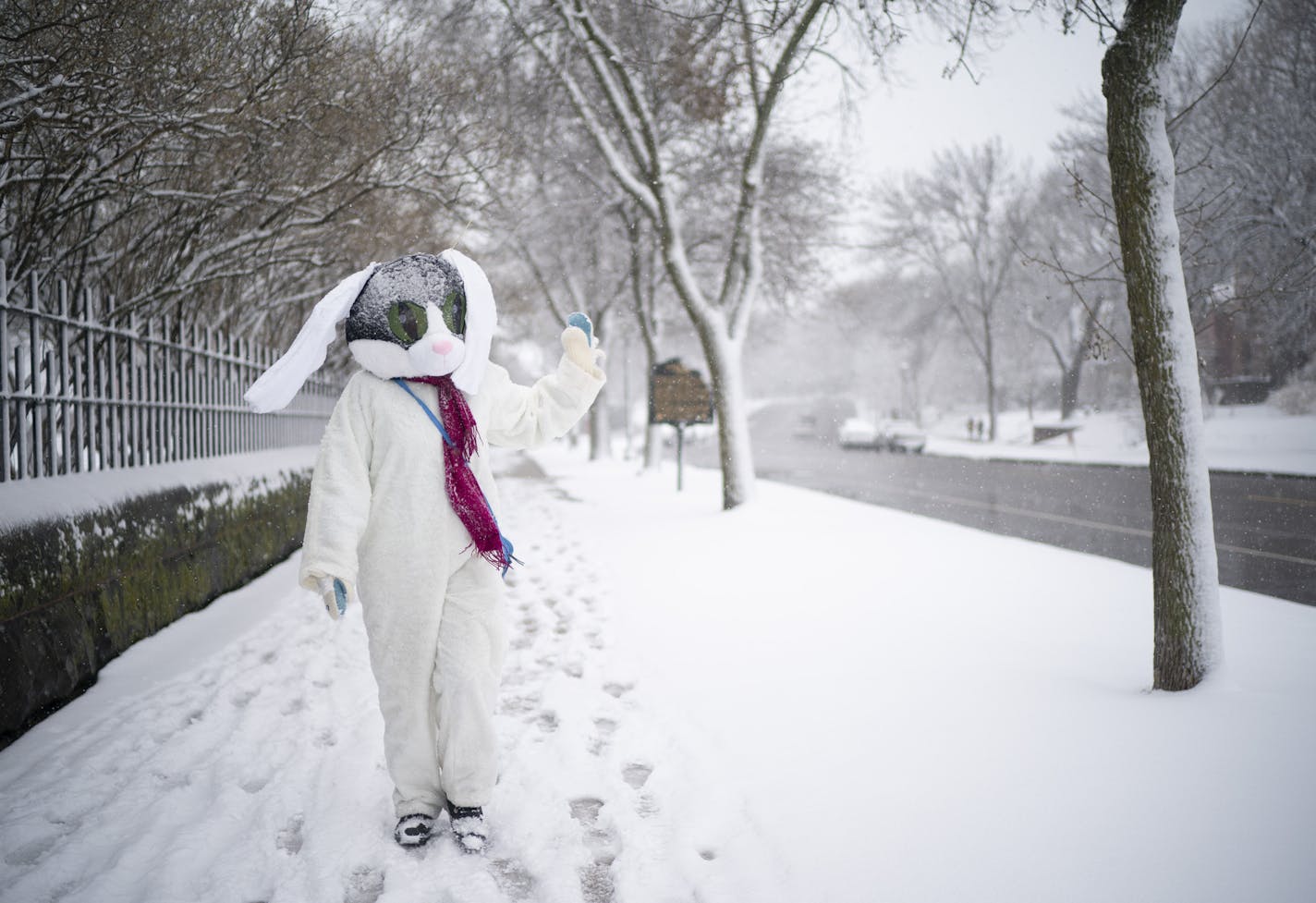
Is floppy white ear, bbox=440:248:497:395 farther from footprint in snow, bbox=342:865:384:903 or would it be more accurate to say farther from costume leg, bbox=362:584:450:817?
footprint in snow, bbox=342:865:384:903

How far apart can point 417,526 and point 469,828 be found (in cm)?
100

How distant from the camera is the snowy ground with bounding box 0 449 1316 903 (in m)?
2.36

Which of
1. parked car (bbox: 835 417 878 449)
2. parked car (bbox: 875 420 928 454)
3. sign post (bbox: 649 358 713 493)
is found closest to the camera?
sign post (bbox: 649 358 713 493)

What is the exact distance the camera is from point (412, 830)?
2.57 metres

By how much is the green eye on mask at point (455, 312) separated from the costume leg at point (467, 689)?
2.63 ft

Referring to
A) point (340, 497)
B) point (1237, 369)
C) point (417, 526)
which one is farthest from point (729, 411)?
point (1237, 369)

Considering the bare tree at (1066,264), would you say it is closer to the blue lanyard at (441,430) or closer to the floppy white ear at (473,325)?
the floppy white ear at (473,325)

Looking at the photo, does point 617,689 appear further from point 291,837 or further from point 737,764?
point 291,837

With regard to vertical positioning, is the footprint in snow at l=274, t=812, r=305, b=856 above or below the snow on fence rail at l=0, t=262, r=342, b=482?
below

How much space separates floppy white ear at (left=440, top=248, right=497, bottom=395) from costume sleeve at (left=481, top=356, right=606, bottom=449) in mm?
128

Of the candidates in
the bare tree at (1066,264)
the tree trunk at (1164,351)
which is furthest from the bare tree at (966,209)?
the tree trunk at (1164,351)

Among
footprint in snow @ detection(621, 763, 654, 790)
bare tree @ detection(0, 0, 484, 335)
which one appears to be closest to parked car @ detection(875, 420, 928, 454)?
bare tree @ detection(0, 0, 484, 335)

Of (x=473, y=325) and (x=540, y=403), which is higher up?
(x=473, y=325)

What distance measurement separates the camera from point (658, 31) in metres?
11.1
